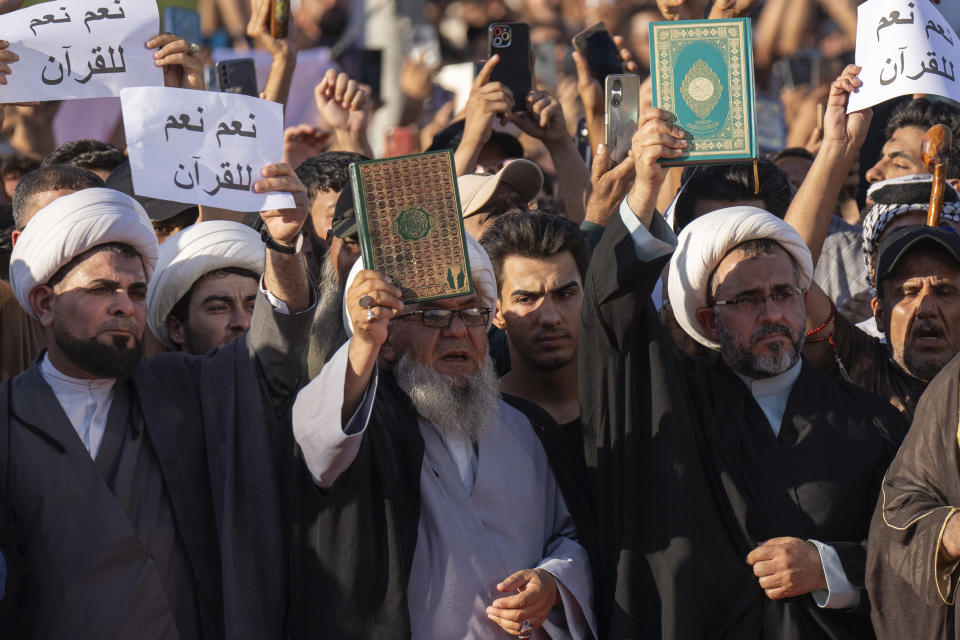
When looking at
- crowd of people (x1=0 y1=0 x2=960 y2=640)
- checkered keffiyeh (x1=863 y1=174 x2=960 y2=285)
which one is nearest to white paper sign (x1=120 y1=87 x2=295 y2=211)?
crowd of people (x1=0 y1=0 x2=960 y2=640)

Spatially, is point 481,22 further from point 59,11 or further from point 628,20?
point 59,11

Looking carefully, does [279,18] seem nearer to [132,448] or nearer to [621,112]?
[621,112]

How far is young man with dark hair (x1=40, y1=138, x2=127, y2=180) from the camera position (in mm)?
5559

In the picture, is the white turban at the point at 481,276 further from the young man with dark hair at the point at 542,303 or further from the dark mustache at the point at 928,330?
the dark mustache at the point at 928,330

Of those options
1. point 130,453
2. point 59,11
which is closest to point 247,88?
point 59,11

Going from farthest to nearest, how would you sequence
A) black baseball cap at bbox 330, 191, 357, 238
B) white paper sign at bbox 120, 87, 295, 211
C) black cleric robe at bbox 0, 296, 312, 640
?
white paper sign at bbox 120, 87, 295, 211 < black baseball cap at bbox 330, 191, 357, 238 < black cleric robe at bbox 0, 296, 312, 640

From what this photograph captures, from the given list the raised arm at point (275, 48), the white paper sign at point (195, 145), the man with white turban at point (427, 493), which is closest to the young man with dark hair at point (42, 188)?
the white paper sign at point (195, 145)

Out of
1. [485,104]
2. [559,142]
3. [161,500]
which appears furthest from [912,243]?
[161,500]

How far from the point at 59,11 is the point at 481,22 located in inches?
221

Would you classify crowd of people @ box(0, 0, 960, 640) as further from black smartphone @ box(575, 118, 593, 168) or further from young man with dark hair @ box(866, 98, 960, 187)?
black smartphone @ box(575, 118, 593, 168)

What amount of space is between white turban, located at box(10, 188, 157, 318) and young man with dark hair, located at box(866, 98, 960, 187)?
319cm

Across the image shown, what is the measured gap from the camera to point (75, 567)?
11.1ft

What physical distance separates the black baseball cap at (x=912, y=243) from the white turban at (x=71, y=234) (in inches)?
90.1

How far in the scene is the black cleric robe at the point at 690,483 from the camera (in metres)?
3.68
